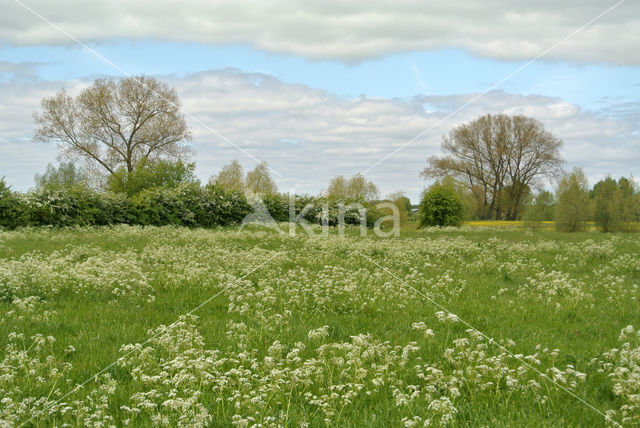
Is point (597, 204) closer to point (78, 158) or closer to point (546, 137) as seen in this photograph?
point (546, 137)

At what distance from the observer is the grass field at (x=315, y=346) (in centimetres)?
451

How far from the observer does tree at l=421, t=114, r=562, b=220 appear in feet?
194

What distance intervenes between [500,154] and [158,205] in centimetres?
4304

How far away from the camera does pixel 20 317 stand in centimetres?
737

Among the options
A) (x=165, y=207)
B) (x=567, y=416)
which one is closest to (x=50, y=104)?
(x=165, y=207)

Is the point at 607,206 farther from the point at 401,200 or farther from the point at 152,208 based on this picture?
the point at 152,208

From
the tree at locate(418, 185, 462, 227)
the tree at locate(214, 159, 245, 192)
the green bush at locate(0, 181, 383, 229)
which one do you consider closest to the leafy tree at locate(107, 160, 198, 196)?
the green bush at locate(0, 181, 383, 229)

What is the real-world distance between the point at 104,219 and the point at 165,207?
367cm

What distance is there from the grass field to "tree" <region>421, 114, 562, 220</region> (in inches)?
1884

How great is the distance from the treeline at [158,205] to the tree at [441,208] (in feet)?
11.3

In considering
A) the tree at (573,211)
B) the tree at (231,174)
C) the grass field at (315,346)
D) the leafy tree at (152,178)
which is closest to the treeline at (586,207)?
the tree at (573,211)

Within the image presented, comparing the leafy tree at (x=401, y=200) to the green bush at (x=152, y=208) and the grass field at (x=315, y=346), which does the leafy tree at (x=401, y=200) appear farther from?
the grass field at (x=315, y=346)

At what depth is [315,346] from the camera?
21.1ft

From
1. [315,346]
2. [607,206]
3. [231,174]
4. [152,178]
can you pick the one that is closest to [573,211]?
[607,206]
